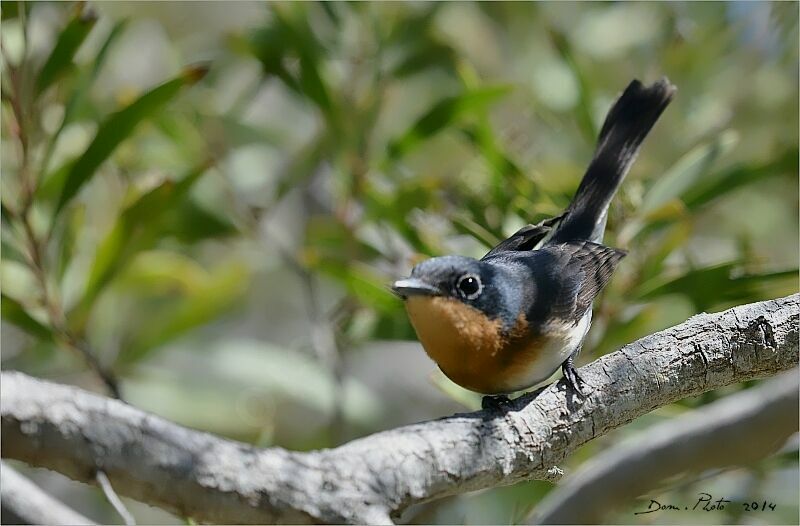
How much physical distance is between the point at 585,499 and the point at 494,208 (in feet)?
6.25

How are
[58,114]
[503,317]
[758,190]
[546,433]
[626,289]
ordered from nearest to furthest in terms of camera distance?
[546,433] < [503,317] < [626,289] < [58,114] < [758,190]

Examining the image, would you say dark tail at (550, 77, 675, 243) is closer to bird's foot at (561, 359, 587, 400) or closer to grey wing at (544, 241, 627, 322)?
grey wing at (544, 241, 627, 322)

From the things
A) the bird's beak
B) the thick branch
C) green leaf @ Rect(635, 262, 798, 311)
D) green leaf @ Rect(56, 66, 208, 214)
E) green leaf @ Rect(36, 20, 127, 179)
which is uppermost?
green leaf @ Rect(36, 20, 127, 179)

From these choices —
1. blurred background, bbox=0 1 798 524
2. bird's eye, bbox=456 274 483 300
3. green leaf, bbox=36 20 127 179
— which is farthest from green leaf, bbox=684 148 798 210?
green leaf, bbox=36 20 127 179

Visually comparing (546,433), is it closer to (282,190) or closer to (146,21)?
(282,190)

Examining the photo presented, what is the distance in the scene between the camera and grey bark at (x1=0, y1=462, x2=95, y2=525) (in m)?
2.01

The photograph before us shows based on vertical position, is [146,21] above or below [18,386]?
above

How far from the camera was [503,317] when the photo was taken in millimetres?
2684

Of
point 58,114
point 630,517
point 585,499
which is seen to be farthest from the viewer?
point 58,114

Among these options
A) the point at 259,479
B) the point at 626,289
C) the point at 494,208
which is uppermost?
the point at 494,208

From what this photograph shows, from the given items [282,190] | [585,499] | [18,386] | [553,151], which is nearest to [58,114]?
[282,190]

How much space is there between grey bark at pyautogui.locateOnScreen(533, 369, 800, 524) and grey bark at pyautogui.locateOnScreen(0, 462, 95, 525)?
1053mm

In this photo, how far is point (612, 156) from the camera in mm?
3318

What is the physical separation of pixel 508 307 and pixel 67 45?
1.54m
